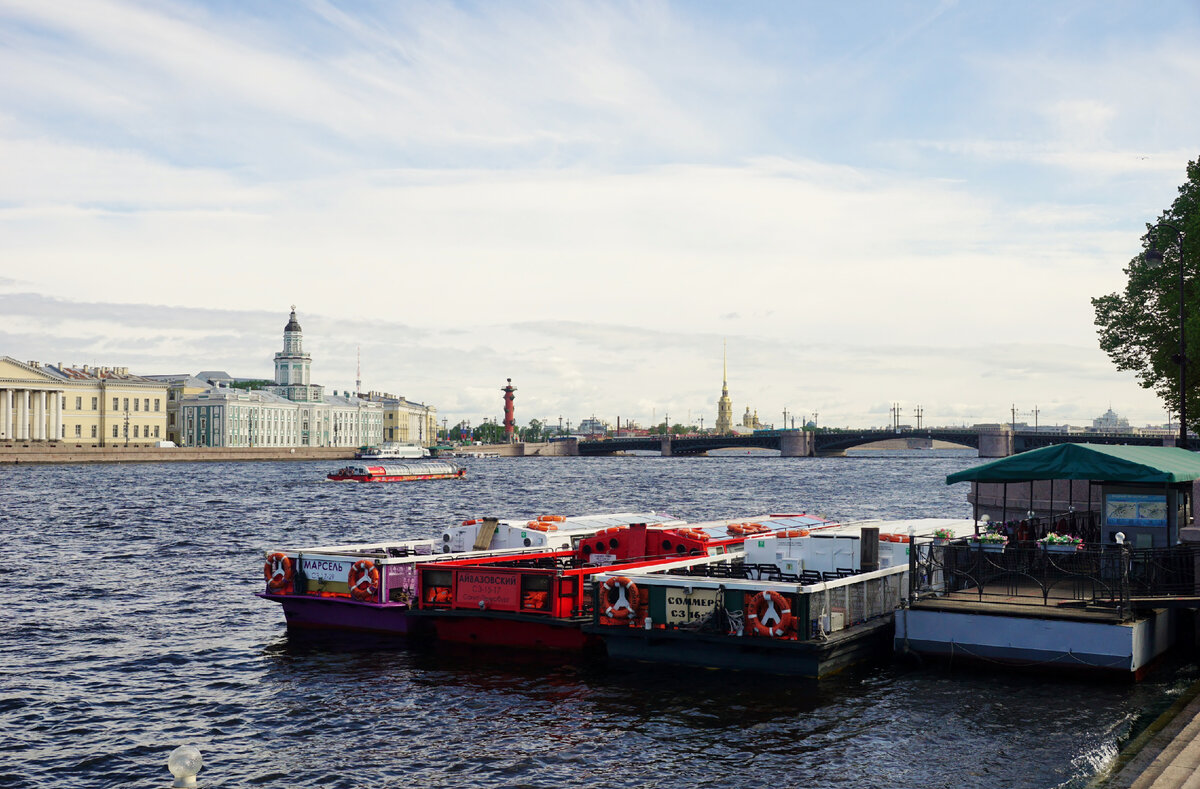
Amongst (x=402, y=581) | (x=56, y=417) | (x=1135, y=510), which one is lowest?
(x=402, y=581)

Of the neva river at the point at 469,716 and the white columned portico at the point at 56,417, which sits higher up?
the white columned portico at the point at 56,417

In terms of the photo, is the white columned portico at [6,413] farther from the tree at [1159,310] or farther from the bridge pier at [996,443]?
the tree at [1159,310]

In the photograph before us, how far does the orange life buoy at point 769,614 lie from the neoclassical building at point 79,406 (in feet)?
467

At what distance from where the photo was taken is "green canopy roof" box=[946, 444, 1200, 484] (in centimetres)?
1975

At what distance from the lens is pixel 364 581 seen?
2181 cm

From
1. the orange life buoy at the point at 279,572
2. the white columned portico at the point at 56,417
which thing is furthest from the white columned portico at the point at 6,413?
the orange life buoy at the point at 279,572

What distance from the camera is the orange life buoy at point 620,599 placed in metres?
18.9

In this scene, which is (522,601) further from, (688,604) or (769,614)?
(769,614)

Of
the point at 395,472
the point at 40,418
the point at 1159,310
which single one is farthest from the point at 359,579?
the point at 40,418

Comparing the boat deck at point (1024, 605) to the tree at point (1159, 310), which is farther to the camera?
the tree at point (1159, 310)

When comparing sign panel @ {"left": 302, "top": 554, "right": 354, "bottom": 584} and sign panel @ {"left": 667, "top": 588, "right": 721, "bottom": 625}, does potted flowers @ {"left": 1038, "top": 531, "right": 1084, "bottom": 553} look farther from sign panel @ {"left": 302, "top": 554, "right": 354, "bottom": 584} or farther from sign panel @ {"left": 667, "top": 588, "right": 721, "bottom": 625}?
sign panel @ {"left": 302, "top": 554, "right": 354, "bottom": 584}

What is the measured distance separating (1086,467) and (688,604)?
7705 mm

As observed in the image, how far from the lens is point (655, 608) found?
18.7 metres

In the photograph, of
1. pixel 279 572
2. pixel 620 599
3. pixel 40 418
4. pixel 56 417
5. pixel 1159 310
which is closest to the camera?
pixel 620 599
